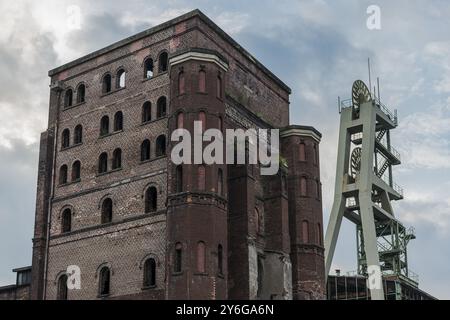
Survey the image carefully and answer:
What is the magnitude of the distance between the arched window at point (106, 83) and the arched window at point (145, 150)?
4.95 m

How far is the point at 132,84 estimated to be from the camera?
43906 mm

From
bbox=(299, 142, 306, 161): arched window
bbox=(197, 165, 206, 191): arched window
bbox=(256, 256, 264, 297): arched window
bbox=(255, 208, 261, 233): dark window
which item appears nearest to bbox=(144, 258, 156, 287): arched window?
bbox=(197, 165, 206, 191): arched window

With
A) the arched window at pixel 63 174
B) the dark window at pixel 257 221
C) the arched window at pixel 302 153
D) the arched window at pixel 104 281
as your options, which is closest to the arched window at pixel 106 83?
the arched window at pixel 63 174

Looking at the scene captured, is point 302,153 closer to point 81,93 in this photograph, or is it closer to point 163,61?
point 163,61

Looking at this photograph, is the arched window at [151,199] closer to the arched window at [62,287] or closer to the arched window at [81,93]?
the arched window at [62,287]

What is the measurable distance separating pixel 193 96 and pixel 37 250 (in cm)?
1287

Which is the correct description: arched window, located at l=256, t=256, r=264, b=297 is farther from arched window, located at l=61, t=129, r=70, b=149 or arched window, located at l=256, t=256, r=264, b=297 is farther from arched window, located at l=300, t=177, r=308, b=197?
arched window, located at l=61, t=129, r=70, b=149

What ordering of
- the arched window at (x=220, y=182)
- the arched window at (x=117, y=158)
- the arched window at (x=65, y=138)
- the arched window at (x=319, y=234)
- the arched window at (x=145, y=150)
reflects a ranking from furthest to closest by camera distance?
the arched window at (x=65, y=138) < the arched window at (x=319, y=234) < the arched window at (x=117, y=158) < the arched window at (x=145, y=150) < the arched window at (x=220, y=182)

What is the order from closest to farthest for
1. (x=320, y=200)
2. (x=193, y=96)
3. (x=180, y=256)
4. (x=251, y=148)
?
(x=180, y=256) < (x=193, y=96) < (x=251, y=148) < (x=320, y=200)

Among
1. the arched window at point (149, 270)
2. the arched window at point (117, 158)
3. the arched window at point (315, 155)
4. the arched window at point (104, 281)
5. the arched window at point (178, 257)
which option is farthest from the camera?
the arched window at point (315, 155)

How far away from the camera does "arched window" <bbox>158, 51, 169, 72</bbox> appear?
1688 inches

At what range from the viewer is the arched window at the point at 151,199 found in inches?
1593
